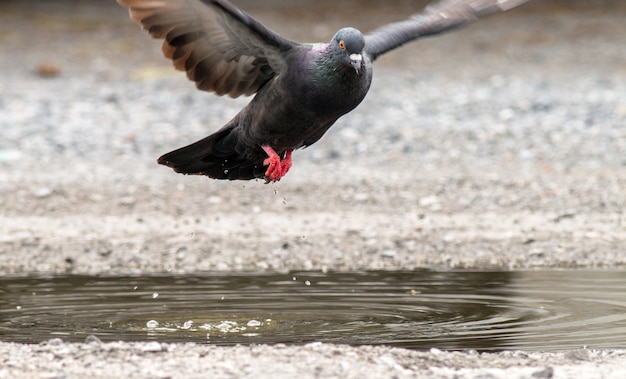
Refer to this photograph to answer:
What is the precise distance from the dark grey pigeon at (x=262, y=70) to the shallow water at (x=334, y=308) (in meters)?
0.87

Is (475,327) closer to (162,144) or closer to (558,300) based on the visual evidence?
(558,300)

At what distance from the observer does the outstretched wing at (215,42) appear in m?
6.97

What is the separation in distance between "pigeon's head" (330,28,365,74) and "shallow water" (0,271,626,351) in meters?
1.51

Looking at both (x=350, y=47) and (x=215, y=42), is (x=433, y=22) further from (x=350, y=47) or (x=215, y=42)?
(x=215, y=42)

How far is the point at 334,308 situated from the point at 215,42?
1776mm

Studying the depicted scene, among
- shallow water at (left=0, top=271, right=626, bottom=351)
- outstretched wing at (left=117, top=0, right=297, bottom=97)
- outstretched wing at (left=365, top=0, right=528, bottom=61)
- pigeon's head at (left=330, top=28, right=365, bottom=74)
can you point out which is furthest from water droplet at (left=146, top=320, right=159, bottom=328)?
outstretched wing at (left=365, top=0, right=528, bottom=61)

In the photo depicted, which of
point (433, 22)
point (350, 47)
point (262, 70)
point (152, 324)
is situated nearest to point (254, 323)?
point (152, 324)

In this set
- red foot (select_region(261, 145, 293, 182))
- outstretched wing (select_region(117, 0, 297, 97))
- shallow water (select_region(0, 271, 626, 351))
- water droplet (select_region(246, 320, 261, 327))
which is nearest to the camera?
shallow water (select_region(0, 271, 626, 351))

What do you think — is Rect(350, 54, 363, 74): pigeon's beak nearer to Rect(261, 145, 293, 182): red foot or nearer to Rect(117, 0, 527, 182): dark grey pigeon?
Rect(117, 0, 527, 182): dark grey pigeon

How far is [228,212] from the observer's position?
34.2 ft

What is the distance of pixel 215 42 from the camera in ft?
24.2

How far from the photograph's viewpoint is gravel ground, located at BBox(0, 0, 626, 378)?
19.4ft

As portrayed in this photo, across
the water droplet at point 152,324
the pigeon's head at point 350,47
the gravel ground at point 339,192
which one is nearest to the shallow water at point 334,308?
the water droplet at point 152,324

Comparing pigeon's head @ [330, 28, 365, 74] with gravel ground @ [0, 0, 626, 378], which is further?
pigeon's head @ [330, 28, 365, 74]
